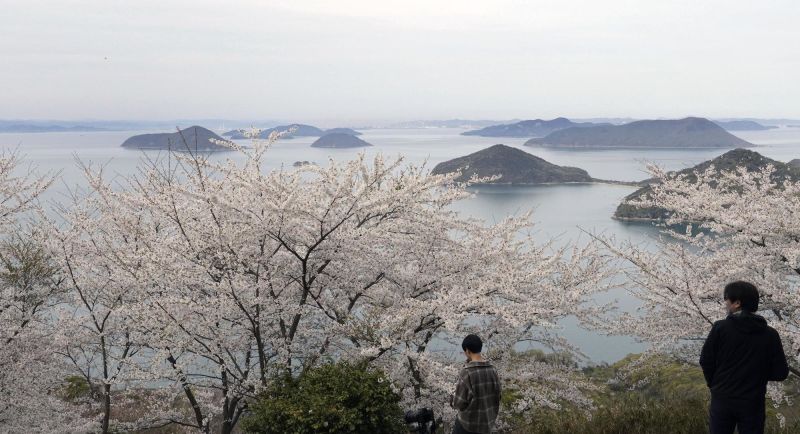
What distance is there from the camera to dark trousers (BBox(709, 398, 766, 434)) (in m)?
4.40

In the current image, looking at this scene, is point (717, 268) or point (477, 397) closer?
point (477, 397)

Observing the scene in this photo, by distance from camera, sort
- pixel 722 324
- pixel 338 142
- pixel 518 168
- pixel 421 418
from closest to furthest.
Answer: pixel 722 324, pixel 421 418, pixel 518 168, pixel 338 142

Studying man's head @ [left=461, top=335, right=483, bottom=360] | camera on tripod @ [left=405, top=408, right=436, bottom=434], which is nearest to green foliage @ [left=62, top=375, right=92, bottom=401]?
camera on tripod @ [left=405, top=408, right=436, bottom=434]

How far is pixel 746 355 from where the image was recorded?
431 cm

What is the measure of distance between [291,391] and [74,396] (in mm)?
14300

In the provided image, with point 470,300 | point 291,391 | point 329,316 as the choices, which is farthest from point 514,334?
point 291,391

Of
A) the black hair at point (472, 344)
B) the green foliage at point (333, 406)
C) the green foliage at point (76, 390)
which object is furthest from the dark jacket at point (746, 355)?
the green foliage at point (76, 390)

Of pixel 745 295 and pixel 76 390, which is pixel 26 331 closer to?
pixel 76 390

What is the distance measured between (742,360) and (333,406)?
434 centimetres

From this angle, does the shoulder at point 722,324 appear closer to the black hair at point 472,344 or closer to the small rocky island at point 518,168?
the black hair at point 472,344

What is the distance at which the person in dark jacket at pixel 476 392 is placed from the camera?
520cm

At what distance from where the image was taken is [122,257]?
914cm

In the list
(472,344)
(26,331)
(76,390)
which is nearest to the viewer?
(472,344)

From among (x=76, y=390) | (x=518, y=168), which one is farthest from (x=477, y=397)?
(x=518, y=168)
